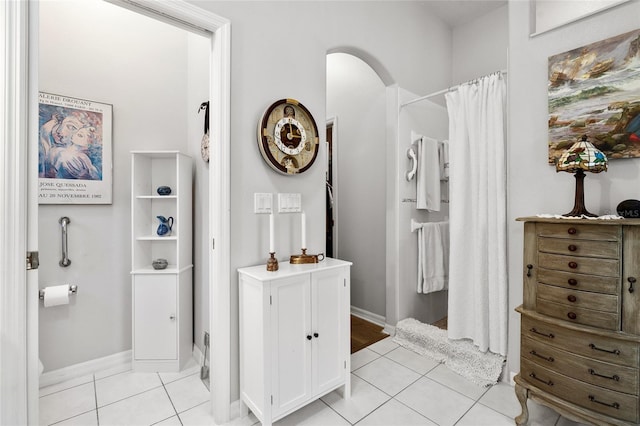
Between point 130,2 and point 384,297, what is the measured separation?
295 centimetres

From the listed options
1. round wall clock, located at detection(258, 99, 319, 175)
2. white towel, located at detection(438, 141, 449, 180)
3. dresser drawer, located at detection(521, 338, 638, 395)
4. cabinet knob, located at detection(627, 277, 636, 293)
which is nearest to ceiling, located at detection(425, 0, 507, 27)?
white towel, located at detection(438, 141, 449, 180)

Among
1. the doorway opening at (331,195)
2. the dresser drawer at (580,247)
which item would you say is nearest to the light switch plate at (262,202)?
the dresser drawer at (580,247)

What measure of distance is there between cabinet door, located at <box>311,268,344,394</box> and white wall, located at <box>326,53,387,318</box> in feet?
4.46

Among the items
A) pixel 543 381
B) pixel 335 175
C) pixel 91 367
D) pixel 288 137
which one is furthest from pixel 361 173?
pixel 91 367

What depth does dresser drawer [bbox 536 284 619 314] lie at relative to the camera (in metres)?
1.35

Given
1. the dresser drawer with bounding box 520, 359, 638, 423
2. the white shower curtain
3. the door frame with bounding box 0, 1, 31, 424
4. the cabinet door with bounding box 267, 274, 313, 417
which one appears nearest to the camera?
the door frame with bounding box 0, 1, 31, 424

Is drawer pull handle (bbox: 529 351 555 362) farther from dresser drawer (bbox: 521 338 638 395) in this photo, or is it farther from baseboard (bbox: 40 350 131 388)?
baseboard (bbox: 40 350 131 388)

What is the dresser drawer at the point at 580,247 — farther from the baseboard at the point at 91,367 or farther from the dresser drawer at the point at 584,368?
the baseboard at the point at 91,367

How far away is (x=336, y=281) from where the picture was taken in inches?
71.0

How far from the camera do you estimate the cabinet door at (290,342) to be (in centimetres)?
155

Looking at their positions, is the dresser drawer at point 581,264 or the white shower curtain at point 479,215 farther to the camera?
the white shower curtain at point 479,215

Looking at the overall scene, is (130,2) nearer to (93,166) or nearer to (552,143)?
(93,166)

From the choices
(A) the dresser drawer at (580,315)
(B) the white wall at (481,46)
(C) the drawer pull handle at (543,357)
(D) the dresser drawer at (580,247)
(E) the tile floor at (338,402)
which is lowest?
(E) the tile floor at (338,402)

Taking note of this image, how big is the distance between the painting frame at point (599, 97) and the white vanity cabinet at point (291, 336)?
155 cm
